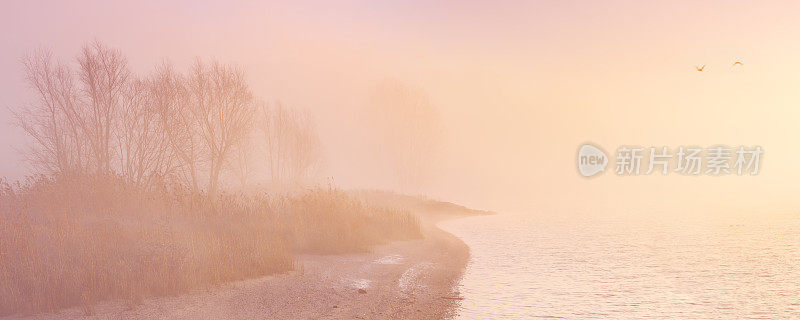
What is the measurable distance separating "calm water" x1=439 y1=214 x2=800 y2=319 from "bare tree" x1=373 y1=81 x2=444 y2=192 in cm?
3175

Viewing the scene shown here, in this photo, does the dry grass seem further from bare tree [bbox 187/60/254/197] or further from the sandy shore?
bare tree [bbox 187/60/254/197]

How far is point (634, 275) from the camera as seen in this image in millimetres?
13227

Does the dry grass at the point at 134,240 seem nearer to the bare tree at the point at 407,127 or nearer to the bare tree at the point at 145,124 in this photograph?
the bare tree at the point at 145,124

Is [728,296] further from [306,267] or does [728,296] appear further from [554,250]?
[306,267]

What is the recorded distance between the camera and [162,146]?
88.6 ft

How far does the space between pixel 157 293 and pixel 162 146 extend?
19861mm

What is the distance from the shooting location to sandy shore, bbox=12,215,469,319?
28.8 ft

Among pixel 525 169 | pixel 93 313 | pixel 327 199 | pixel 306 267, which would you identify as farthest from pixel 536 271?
pixel 525 169

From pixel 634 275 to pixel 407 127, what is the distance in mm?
42809

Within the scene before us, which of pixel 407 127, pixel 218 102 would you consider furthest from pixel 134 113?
pixel 407 127

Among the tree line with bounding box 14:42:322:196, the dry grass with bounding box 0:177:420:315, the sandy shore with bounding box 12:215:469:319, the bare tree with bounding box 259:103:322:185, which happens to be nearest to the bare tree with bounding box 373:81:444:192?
the bare tree with bounding box 259:103:322:185

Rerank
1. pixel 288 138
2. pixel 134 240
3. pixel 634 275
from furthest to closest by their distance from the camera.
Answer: pixel 288 138 < pixel 634 275 < pixel 134 240

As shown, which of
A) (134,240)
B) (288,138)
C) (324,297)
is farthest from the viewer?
(288,138)

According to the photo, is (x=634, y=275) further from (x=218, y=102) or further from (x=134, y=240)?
(x=218, y=102)
